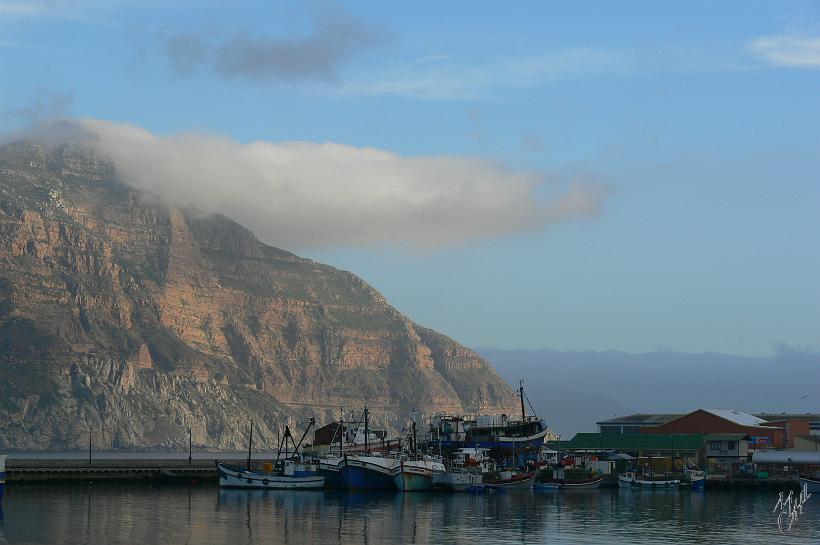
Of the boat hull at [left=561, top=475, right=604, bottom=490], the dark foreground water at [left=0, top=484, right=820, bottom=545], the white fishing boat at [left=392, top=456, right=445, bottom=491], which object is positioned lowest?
the dark foreground water at [left=0, top=484, right=820, bottom=545]

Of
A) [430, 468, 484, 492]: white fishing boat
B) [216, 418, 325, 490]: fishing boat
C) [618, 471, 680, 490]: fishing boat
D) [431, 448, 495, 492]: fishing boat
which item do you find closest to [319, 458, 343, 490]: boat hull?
[216, 418, 325, 490]: fishing boat

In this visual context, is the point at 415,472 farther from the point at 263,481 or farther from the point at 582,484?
the point at 582,484

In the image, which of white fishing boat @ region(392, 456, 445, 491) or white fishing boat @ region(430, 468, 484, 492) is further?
white fishing boat @ region(430, 468, 484, 492)

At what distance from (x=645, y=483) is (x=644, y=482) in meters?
0.20

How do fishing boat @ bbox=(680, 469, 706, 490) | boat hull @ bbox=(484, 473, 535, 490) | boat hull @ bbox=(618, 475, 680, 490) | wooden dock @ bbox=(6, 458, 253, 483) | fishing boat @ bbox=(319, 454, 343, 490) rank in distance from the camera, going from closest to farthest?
fishing boat @ bbox=(319, 454, 343, 490) < wooden dock @ bbox=(6, 458, 253, 483) < boat hull @ bbox=(484, 473, 535, 490) < boat hull @ bbox=(618, 475, 680, 490) < fishing boat @ bbox=(680, 469, 706, 490)

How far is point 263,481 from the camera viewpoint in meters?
179

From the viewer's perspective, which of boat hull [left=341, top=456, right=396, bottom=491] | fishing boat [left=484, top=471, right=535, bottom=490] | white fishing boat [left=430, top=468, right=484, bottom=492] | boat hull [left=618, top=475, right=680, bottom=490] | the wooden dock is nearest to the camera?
boat hull [left=341, top=456, right=396, bottom=491]

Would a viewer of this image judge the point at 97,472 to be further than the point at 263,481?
Yes

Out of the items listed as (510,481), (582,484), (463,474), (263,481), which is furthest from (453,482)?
(263,481)

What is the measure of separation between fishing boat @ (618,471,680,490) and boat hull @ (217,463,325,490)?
148 ft

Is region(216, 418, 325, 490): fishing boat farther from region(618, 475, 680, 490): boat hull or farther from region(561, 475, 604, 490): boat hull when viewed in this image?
region(618, 475, 680, 490): boat hull

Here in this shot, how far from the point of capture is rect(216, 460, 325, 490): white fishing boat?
177250mm

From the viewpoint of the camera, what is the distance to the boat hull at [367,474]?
565 ft

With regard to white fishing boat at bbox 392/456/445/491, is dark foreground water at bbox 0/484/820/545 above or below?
below
